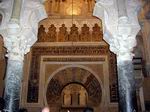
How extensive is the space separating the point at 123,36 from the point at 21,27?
168cm

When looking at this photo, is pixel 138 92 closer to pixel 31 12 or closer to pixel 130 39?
pixel 130 39

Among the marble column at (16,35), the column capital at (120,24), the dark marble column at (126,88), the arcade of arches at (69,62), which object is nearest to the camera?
the dark marble column at (126,88)

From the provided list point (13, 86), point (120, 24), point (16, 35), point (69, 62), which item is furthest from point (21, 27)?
point (69, 62)

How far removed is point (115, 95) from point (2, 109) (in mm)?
4277

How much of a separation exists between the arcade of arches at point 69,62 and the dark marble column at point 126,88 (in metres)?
Answer: 3.04

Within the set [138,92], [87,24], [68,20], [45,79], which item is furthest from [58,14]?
[138,92]

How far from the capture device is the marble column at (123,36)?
4484 mm

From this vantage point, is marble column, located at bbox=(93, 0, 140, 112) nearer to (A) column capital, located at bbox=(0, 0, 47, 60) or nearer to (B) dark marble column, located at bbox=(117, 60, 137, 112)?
Answer: (B) dark marble column, located at bbox=(117, 60, 137, 112)

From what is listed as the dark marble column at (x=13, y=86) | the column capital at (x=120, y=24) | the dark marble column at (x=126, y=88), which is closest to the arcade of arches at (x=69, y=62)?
the column capital at (x=120, y=24)

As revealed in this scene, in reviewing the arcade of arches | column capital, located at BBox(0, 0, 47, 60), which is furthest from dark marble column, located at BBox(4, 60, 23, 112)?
the arcade of arches

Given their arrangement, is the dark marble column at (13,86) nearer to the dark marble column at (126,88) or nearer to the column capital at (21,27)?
the column capital at (21,27)

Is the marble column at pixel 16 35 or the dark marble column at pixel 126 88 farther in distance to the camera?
the marble column at pixel 16 35

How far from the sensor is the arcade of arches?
8.05 metres

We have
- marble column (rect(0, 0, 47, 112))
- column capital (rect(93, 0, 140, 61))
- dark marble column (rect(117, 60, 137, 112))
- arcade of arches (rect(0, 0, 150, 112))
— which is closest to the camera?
dark marble column (rect(117, 60, 137, 112))
